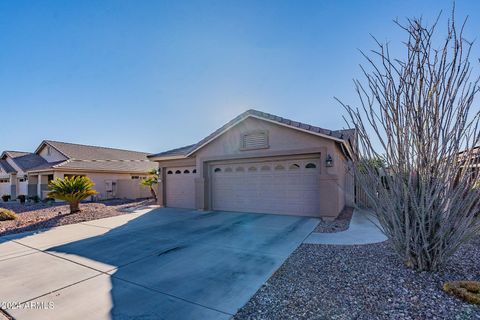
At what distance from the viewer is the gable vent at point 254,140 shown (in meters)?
10.5

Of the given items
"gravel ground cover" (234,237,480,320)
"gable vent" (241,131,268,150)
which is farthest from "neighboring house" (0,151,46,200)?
"gravel ground cover" (234,237,480,320)

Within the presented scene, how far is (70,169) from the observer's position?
18875 millimetres

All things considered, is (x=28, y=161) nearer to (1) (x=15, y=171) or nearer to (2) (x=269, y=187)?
(1) (x=15, y=171)

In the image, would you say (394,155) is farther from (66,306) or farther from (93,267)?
(93,267)

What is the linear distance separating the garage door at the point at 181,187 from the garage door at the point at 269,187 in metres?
1.68

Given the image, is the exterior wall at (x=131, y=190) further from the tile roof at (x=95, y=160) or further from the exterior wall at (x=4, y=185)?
the exterior wall at (x=4, y=185)

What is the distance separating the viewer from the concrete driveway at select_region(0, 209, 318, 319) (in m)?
3.37

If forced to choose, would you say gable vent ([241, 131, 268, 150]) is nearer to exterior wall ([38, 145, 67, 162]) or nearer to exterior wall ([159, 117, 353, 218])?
exterior wall ([159, 117, 353, 218])

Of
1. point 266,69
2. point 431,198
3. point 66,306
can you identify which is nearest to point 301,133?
point 266,69

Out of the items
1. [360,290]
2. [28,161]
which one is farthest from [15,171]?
[360,290]

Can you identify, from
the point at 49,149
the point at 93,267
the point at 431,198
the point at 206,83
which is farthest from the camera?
the point at 49,149

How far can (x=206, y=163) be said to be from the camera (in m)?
12.3

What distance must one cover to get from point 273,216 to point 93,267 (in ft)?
22.4

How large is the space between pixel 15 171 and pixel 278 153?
27.0 m
